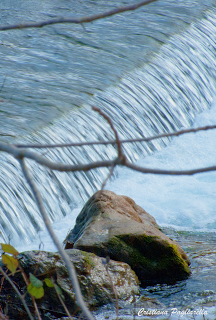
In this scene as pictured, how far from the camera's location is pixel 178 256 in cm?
356

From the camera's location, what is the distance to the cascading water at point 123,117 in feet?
16.9

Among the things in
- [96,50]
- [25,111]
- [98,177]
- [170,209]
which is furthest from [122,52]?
[170,209]

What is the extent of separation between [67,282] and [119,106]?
4847 mm

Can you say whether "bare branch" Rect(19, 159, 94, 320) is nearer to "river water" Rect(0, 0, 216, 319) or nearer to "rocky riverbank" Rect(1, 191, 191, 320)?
"rocky riverbank" Rect(1, 191, 191, 320)

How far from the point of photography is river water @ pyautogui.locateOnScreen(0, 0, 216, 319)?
5.02 meters

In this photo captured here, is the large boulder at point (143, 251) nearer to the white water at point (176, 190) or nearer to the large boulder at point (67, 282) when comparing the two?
the large boulder at point (67, 282)

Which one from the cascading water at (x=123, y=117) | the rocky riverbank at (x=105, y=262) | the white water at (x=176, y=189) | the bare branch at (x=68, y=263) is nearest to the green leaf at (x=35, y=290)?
the rocky riverbank at (x=105, y=262)

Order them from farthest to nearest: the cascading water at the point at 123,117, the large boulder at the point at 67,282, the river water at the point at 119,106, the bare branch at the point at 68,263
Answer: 1. the cascading water at the point at 123,117
2. the river water at the point at 119,106
3. the large boulder at the point at 67,282
4. the bare branch at the point at 68,263

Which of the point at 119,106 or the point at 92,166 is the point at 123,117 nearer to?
the point at 119,106

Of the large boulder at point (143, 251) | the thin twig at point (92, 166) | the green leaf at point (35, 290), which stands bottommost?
the large boulder at point (143, 251)

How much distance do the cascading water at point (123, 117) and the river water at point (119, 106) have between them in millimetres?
17

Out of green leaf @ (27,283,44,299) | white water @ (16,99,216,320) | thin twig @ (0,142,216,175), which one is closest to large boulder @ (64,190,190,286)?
white water @ (16,99,216,320)

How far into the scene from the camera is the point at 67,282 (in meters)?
3.09

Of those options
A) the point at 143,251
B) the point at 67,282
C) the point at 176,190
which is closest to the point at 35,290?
the point at 67,282
